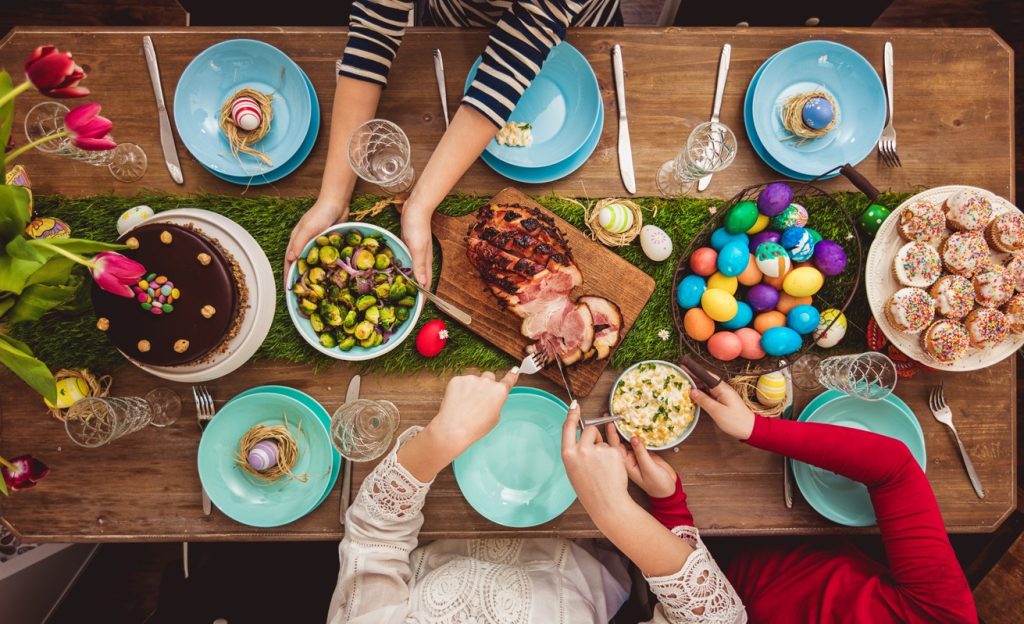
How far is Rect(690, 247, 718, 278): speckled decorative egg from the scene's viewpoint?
5.69 feet

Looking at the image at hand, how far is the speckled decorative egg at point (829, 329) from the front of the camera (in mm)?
1749

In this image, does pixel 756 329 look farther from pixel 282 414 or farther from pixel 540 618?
pixel 282 414

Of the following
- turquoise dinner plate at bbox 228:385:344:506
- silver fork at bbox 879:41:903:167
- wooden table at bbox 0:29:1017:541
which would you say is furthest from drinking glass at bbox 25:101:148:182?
silver fork at bbox 879:41:903:167

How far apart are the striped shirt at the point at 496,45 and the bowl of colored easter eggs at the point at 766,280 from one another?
0.74m

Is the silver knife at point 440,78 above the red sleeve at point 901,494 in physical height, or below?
above

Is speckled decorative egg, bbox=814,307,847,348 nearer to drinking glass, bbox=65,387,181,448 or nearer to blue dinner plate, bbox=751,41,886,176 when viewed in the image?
blue dinner plate, bbox=751,41,886,176

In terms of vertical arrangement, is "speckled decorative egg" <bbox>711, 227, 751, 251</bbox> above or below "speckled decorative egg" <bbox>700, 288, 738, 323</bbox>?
above

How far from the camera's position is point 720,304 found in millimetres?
1702

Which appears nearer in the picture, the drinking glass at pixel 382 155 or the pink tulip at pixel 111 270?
the pink tulip at pixel 111 270

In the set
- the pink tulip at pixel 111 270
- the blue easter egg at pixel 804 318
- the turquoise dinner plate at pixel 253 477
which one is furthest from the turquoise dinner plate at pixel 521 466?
the pink tulip at pixel 111 270

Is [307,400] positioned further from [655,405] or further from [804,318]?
[804,318]

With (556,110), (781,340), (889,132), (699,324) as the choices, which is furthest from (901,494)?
(556,110)

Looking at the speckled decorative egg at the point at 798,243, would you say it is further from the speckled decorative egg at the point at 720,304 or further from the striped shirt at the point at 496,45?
the striped shirt at the point at 496,45

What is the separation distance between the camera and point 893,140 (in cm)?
184
